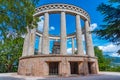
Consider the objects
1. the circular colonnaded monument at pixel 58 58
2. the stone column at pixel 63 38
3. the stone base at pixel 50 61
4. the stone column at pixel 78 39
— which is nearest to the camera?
the stone base at pixel 50 61

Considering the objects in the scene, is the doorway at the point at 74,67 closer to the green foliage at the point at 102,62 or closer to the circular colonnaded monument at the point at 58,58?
the circular colonnaded monument at the point at 58,58

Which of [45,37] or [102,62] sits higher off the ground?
[45,37]

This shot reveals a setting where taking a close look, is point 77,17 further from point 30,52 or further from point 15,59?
point 15,59

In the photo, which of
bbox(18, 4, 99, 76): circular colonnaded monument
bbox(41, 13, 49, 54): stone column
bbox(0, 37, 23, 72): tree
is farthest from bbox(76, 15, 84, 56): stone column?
bbox(0, 37, 23, 72): tree

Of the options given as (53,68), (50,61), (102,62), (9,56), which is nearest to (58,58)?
(50,61)

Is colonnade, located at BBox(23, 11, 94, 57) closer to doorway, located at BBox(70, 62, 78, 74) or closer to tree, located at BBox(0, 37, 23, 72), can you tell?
doorway, located at BBox(70, 62, 78, 74)

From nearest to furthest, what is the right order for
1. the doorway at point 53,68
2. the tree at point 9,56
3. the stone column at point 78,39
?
the doorway at point 53,68 → the stone column at point 78,39 → the tree at point 9,56

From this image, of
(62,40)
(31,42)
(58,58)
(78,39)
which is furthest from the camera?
(31,42)

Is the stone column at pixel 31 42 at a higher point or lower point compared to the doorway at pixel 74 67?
higher

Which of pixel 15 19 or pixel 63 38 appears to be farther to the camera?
pixel 63 38

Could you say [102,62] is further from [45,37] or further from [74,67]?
[45,37]

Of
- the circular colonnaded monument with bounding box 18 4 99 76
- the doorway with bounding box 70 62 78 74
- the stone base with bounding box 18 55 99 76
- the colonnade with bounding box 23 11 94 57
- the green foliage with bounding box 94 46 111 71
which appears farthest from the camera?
the green foliage with bounding box 94 46 111 71

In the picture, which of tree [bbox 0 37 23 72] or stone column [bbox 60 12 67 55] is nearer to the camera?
stone column [bbox 60 12 67 55]

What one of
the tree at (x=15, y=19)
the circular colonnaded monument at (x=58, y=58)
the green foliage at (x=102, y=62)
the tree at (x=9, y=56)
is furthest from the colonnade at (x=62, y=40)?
the green foliage at (x=102, y=62)
